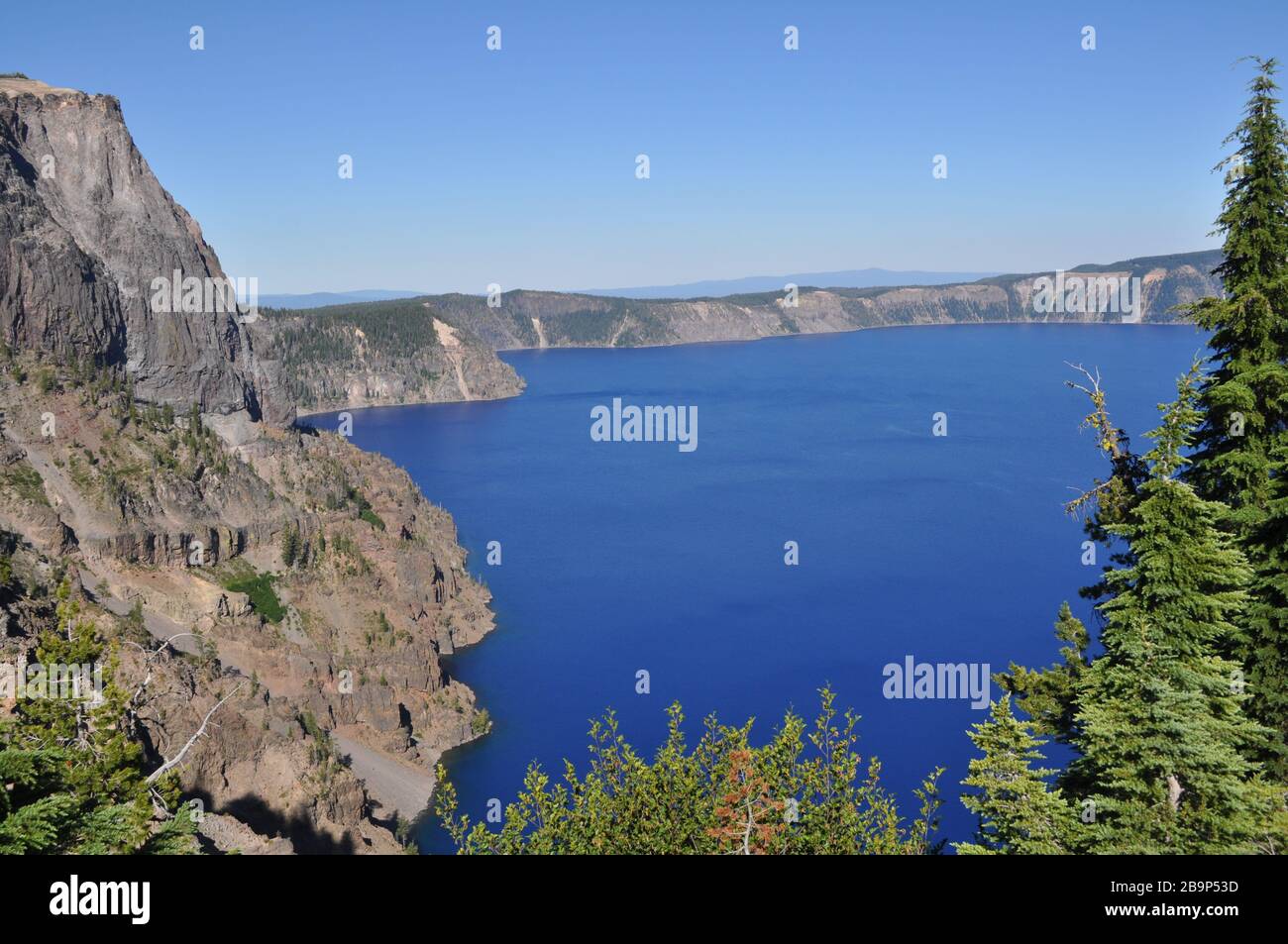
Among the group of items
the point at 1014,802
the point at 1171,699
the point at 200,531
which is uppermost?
the point at 1171,699

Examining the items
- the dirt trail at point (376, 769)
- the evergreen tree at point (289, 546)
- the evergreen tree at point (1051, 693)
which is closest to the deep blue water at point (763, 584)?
the dirt trail at point (376, 769)

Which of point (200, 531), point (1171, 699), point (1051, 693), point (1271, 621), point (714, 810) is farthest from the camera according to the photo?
point (200, 531)

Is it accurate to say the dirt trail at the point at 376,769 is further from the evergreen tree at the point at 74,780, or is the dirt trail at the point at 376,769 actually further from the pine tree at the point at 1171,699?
the pine tree at the point at 1171,699

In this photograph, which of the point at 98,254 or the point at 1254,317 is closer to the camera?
the point at 1254,317

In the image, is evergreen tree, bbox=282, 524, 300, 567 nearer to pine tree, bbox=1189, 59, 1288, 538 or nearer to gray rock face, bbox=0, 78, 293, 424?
gray rock face, bbox=0, 78, 293, 424

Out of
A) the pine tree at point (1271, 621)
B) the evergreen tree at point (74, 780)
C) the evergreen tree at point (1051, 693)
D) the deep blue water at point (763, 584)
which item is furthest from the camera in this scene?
the deep blue water at point (763, 584)

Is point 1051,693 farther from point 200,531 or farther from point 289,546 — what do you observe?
point 289,546

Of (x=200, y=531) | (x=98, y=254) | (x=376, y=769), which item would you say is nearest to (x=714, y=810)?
(x=376, y=769)
